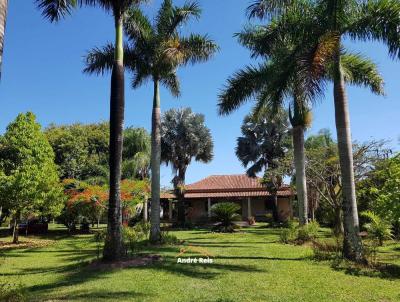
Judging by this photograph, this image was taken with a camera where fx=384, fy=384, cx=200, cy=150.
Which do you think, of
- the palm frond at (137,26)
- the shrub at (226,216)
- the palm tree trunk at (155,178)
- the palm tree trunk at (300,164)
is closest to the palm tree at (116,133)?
the palm frond at (137,26)

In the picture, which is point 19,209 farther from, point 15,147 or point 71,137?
point 71,137

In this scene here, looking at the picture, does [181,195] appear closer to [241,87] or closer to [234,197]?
[234,197]

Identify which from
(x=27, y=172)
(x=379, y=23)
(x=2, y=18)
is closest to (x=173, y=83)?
(x=27, y=172)

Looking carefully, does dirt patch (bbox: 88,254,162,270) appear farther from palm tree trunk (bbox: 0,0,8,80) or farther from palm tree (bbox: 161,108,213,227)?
palm tree (bbox: 161,108,213,227)

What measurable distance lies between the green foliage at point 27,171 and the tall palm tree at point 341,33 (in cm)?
1441

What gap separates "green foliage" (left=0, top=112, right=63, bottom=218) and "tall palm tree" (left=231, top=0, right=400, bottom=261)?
14411 mm

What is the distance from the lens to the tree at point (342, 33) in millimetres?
11445

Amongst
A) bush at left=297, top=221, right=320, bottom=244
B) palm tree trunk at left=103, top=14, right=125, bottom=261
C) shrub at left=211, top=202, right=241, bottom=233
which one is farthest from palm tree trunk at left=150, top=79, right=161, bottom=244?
shrub at left=211, top=202, right=241, bottom=233

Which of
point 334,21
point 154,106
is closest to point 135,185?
point 154,106

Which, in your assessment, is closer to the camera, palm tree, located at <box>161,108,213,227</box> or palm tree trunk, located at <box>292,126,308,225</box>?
palm tree trunk, located at <box>292,126,308,225</box>

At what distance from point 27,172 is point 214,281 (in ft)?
48.4

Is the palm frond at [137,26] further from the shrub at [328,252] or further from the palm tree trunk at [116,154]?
the shrub at [328,252]

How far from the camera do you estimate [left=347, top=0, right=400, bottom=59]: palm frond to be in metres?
11.3

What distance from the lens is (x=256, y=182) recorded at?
131 feet
